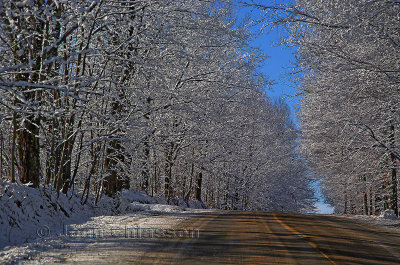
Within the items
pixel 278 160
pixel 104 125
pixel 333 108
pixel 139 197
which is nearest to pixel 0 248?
pixel 104 125

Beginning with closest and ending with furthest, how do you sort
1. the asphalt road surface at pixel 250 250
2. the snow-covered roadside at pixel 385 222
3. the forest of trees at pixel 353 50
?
the asphalt road surface at pixel 250 250
the forest of trees at pixel 353 50
the snow-covered roadside at pixel 385 222

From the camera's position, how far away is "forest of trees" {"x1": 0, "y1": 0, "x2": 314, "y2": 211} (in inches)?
322

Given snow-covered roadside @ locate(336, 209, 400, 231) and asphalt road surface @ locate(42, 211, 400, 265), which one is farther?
snow-covered roadside @ locate(336, 209, 400, 231)

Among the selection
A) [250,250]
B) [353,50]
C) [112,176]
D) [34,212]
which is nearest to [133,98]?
[112,176]

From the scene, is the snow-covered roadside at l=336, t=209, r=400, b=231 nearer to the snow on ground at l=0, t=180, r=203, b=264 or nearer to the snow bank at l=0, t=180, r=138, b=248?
the snow on ground at l=0, t=180, r=203, b=264

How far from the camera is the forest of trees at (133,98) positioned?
8172mm

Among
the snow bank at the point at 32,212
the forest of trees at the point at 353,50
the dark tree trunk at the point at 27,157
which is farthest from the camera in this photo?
the forest of trees at the point at 353,50

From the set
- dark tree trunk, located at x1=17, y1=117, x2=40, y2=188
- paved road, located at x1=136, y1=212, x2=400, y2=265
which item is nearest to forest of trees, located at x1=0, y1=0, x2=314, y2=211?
dark tree trunk, located at x1=17, y1=117, x2=40, y2=188

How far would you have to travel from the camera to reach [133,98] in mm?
14789

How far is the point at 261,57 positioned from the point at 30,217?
14.6 meters

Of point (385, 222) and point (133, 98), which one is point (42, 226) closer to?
point (133, 98)

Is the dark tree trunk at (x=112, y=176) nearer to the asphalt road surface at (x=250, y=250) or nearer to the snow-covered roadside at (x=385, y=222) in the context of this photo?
the asphalt road surface at (x=250, y=250)

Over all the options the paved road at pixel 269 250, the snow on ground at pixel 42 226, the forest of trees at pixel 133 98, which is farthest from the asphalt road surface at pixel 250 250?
the forest of trees at pixel 133 98

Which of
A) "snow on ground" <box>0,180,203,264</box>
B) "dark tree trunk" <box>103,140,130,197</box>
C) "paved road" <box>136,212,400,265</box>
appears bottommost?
"paved road" <box>136,212,400,265</box>
